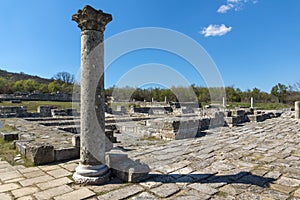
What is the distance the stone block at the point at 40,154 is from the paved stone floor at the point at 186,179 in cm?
24

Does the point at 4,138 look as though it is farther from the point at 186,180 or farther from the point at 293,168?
the point at 293,168

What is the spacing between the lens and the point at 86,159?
3682mm

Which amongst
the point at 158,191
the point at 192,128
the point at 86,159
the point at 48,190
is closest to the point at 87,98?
the point at 86,159

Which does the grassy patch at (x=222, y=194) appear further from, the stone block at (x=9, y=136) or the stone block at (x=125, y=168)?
the stone block at (x=9, y=136)

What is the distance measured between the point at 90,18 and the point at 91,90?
49.5 inches

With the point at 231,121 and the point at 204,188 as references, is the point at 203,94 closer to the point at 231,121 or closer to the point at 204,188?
the point at 231,121

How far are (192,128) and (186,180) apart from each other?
557cm

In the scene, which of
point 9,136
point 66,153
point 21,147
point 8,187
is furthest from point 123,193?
point 9,136

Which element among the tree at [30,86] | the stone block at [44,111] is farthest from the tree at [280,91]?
the tree at [30,86]

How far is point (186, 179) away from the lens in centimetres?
373

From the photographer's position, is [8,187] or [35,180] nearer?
[8,187]

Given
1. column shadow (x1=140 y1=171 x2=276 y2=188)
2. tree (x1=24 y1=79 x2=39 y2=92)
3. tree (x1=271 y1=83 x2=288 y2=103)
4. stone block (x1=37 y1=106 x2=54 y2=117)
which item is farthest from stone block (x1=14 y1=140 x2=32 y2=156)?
tree (x1=24 y1=79 x2=39 y2=92)

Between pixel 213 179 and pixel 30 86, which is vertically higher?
pixel 30 86

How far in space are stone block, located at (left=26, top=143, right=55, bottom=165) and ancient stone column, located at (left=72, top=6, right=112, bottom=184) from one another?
1.41 m
